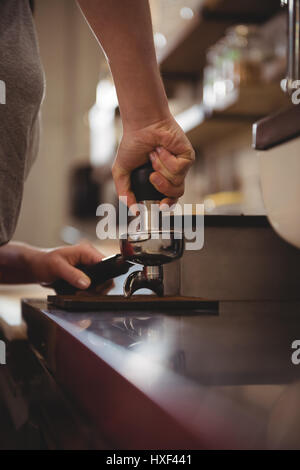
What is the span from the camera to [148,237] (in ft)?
2.00

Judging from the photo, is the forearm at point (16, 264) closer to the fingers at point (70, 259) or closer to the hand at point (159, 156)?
the fingers at point (70, 259)

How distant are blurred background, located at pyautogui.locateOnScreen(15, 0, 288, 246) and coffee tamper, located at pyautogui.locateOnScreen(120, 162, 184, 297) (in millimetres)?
116

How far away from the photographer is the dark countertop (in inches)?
7.9

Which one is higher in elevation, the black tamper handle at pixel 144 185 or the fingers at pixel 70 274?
the black tamper handle at pixel 144 185

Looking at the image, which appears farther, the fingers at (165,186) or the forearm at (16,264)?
the forearm at (16,264)

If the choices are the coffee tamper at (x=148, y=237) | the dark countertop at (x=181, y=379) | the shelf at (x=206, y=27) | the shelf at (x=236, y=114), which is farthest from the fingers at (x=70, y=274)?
the shelf at (x=206, y=27)

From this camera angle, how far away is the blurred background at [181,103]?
1.97 m

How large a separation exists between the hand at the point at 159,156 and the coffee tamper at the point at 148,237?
0.03 ft

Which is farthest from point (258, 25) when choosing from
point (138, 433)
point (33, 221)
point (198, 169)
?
point (33, 221)

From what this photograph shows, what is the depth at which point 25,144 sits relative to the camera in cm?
61

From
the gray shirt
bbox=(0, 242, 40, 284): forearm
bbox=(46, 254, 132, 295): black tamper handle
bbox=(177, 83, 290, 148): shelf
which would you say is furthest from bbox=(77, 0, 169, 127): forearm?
bbox=(177, 83, 290, 148): shelf

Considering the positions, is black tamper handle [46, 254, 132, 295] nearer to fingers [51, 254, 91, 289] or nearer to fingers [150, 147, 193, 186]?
fingers [51, 254, 91, 289]

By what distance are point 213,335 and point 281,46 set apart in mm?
1765
